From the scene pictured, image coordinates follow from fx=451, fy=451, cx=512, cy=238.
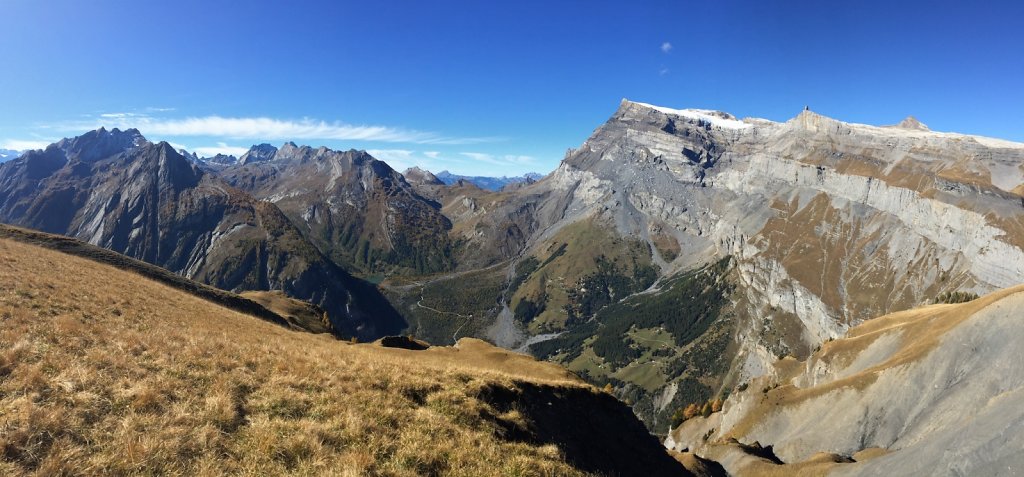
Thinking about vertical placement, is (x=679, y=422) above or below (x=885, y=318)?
below

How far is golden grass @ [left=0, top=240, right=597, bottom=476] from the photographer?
11383mm

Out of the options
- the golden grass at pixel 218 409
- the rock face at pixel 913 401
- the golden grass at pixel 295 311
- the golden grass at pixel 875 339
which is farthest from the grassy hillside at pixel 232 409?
the golden grass at pixel 875 339

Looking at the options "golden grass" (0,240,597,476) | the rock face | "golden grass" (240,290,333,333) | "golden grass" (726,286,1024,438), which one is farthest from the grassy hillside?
"golden grass" (726,286,1024,438)

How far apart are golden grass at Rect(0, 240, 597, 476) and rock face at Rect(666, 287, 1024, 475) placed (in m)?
70.8

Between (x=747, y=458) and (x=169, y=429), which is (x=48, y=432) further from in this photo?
(x=747, y=458)

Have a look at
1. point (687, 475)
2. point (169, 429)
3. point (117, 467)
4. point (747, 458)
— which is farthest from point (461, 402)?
point (747, 458)

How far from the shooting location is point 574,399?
3288 centimetres

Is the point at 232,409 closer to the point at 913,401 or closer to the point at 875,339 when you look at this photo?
the point at 913,401

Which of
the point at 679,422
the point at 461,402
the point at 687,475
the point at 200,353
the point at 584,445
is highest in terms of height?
the point at 200,353

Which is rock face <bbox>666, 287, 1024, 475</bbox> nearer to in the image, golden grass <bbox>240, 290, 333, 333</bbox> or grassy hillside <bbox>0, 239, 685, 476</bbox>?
grassy hillside <bbox>0, 239, 685, 476</bbox>

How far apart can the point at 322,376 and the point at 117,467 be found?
9.32 m

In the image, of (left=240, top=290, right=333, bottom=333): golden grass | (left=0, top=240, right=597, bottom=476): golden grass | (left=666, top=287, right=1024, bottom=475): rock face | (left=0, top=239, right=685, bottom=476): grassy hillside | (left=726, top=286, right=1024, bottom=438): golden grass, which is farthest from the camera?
(left=240, top=290, right=333, bottom=333): golden grass

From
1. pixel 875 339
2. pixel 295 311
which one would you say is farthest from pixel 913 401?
pixel 295 311

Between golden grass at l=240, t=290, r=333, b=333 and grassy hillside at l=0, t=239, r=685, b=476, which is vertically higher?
grassy hillside at l=0, t=239, r=685, b=476
